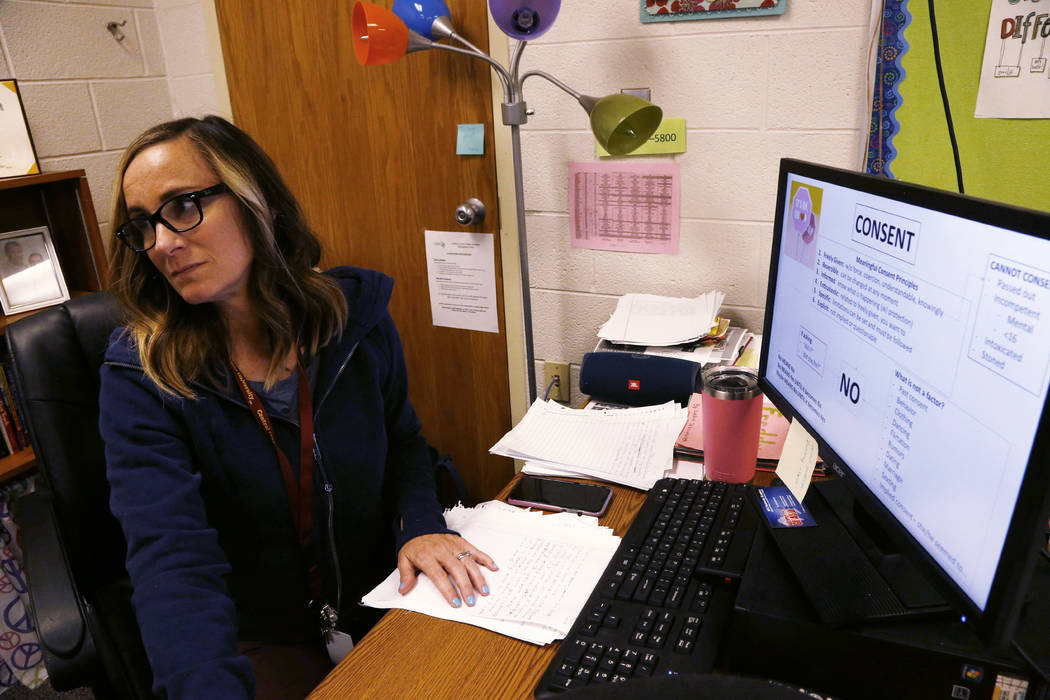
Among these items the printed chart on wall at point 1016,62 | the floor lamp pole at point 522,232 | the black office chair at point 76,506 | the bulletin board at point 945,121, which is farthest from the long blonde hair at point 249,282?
the printed chart on wall at point 1016,62

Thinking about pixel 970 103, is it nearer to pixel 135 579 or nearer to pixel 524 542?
pixel 524 542

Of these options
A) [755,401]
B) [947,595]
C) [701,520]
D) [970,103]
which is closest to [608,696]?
[947,595]

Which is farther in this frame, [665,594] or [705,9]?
[705,9]

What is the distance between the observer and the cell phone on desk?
1.04 m

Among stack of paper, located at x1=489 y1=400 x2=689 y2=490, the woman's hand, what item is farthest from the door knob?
the woman's hand

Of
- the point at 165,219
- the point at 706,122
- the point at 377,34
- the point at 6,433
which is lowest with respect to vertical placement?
the point at 6,433

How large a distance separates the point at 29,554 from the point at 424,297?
3.96ft

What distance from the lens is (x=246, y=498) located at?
113cm

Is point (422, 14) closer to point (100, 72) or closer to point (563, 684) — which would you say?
point (100, 72)

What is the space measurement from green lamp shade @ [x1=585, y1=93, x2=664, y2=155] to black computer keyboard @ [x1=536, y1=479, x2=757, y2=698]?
718mm

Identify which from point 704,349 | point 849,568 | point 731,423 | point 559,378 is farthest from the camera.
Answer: point 559,378

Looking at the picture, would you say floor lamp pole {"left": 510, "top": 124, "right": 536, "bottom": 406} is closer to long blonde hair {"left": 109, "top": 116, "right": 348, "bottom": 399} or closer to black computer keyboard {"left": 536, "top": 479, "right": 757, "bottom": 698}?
long blonde hair {"left": 109, "top": 116, "right": 348, "bottom": 399}

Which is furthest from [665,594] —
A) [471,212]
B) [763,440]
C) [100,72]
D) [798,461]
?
[100,72]

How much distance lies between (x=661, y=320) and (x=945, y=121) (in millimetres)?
666
